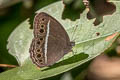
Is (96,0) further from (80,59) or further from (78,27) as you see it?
(80,59)

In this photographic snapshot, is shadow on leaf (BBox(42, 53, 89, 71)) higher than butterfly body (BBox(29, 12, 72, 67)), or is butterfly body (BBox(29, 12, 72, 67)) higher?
butterfly body (BBox(29, 12, 72, 67))

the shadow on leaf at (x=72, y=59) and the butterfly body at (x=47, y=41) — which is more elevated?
the butterfly body at (x=47, y=41)

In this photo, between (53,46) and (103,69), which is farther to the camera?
(103,69)

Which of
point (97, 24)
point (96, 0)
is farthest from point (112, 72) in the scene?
point (97, 24)
